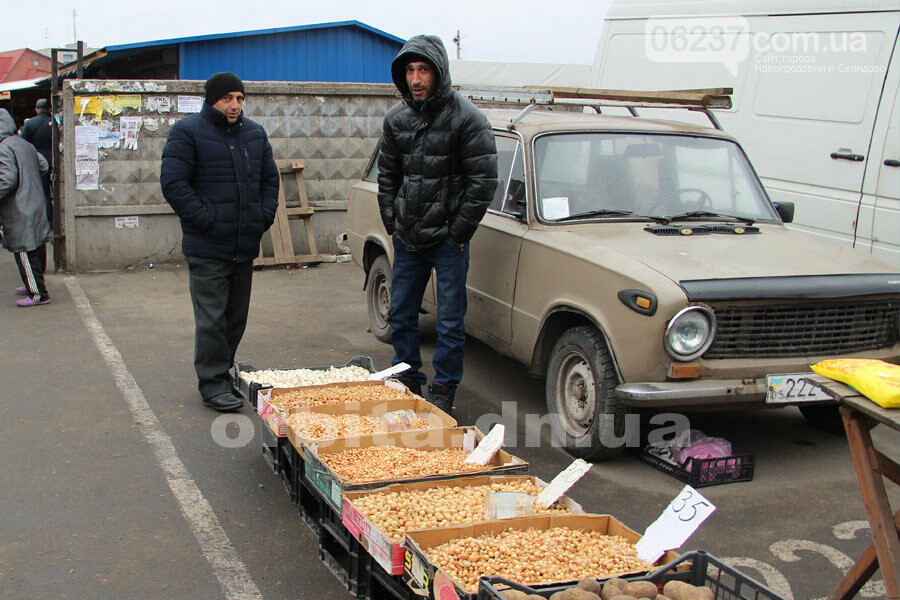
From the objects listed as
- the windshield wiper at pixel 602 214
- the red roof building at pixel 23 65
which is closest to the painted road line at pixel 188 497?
the windshield wiper at pixel 602 214

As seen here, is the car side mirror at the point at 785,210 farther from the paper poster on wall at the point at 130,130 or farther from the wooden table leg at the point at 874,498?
the paper poster on wall at the point at 130,130

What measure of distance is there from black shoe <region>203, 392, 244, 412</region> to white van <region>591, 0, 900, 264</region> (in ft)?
A: 15.3

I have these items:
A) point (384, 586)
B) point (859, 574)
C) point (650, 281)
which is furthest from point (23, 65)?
point (859, 574)

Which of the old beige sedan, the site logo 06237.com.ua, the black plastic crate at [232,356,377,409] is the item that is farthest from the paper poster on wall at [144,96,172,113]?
the black plastic crate at [232,356,377,409]

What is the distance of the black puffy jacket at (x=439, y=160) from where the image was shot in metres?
5.44

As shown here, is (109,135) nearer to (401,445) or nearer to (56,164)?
(56,164)

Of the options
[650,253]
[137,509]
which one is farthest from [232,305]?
[650,253]

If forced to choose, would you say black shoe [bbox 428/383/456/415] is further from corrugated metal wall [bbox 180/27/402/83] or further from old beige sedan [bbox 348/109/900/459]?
corrugated metal wall [bbox 180/27/402/83]

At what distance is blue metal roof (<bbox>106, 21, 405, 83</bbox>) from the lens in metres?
Answer: 15.4

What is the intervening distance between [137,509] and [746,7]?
6.56m

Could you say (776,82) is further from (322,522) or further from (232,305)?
(322,522)

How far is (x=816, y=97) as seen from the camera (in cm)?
715

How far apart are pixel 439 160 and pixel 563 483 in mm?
2580

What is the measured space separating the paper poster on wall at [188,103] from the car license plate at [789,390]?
797 cm
